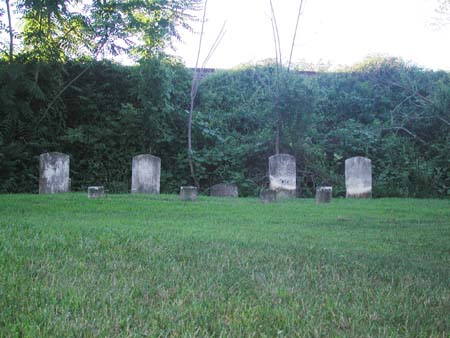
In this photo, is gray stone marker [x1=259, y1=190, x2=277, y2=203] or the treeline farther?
the treeline

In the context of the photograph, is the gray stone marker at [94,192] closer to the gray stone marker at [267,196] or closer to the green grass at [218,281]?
the gray stone marker at [267,196]

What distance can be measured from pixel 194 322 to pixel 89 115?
1353 centimetres

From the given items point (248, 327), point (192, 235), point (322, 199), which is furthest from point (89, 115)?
point (248, 327)

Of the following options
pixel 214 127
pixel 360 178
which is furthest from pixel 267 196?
pixel 214 127

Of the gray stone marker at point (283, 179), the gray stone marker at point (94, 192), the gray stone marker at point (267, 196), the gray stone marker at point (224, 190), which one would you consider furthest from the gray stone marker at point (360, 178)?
the gray stone marker at point (94, 192)

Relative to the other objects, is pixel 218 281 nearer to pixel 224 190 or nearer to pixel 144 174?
pixel 144 174

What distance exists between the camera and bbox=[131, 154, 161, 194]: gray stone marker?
1192 centimetres

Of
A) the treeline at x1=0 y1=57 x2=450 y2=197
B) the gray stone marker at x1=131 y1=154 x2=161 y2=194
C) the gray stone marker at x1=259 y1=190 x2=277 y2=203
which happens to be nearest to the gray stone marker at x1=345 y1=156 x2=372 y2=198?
the treeline at x1=0 y1=57 x2=450 y2=197

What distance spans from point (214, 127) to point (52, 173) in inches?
222

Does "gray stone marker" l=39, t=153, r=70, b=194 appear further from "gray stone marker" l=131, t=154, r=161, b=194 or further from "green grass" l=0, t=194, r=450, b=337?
"green grass" l=0, t=194, r=450, b=337

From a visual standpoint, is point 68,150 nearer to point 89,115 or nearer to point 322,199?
point 89,115

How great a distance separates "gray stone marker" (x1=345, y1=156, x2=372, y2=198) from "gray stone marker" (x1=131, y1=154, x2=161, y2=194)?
5132mm

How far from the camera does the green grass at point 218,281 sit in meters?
1.93

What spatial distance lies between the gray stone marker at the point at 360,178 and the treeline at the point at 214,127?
28.0 inches
